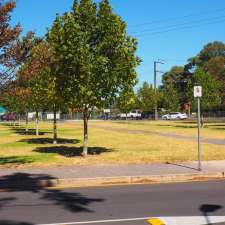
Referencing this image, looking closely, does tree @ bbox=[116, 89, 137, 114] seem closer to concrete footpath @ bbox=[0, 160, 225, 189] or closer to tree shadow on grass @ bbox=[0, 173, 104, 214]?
concrete footpath @ bbox=[0, 160, 225, 189]

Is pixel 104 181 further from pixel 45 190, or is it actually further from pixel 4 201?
pixel 4 201

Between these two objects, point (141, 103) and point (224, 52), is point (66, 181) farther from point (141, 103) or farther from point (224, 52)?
point (224, 52)

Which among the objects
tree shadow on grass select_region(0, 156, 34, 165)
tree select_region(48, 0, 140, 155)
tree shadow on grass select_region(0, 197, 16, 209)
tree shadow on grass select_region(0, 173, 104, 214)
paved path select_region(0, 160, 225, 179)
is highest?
tree select_region(48, 0, 140, 155)

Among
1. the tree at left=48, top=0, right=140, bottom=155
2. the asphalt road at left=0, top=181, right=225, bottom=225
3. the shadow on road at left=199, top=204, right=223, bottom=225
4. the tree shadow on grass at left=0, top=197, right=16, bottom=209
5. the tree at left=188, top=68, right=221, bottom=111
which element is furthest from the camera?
the tree at left=188, top=68, right=221, bottom=111

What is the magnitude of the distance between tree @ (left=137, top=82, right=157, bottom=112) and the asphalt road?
289 feet

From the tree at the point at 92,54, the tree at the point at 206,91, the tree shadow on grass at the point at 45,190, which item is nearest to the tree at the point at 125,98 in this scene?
the tree at the point at 92,54

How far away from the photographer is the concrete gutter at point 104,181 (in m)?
13.1

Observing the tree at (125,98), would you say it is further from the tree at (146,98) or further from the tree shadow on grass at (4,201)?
the tree at (146,98)

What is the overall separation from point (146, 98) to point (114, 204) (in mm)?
94185

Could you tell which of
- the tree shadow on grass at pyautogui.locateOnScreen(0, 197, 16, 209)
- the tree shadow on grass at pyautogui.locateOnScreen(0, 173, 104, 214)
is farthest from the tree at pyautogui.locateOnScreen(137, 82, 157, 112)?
the tree shadow on grass at pyautogui.locateOnScreen(0, 197, 16, 209)

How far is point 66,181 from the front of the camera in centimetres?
1333

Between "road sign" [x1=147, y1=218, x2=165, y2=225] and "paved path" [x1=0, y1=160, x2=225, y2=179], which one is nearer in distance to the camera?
"road sign" [x1=147, y1=218, x2=165, y2=225]

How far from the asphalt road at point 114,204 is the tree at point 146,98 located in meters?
88.2

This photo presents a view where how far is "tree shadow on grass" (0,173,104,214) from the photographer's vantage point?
10338 millimetres
